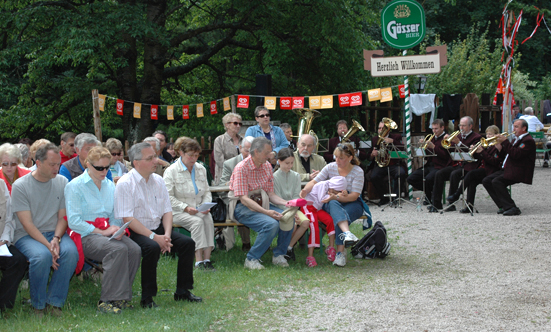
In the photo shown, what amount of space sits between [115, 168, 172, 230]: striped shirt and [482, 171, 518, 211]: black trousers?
658 centimetres

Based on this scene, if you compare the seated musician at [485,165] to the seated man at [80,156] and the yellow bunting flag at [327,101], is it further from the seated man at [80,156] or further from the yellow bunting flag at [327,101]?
the seated man at [80,156]

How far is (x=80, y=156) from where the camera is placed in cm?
585

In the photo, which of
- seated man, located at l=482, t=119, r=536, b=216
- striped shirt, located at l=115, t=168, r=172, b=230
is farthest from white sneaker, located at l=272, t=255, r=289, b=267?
seated man, located at l=482, t=119, r=536, b=216

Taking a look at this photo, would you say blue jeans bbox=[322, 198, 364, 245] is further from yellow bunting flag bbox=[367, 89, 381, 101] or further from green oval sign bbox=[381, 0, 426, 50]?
yellow bunting flag bbox=[367, 89, 381, 101]

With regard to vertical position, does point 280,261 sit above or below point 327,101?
below

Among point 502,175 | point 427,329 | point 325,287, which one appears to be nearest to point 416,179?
point 502,175

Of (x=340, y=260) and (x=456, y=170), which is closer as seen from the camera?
(x=340, y=260)

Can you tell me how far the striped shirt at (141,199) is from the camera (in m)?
5.23

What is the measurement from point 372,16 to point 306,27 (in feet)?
6.66

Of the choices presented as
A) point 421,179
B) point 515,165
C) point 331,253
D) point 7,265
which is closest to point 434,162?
point 421,179

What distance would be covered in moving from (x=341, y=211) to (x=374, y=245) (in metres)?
0.59

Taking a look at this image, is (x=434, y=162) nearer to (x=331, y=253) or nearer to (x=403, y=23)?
(x=403, y=23)


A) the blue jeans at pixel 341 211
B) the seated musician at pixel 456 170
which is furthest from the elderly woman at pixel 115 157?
the seated musician at pixel 456 170

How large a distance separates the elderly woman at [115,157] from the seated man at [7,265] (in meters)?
2.03
